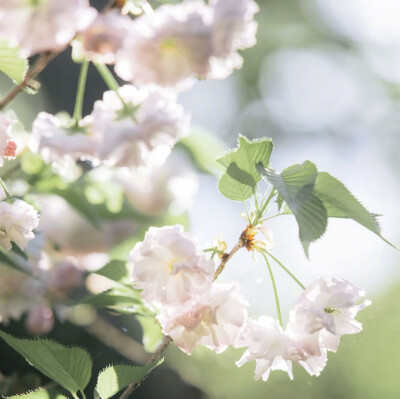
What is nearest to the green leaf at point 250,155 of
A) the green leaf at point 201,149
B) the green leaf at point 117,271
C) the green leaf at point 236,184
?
the green leaf at point 236,184

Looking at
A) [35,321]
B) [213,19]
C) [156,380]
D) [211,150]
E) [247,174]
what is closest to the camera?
[213,19]

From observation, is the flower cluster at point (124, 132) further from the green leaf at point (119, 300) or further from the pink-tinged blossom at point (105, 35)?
the green leaf at point (119, 300)

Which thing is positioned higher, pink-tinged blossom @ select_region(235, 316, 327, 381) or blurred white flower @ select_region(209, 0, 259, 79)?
blurred white flower @ select_region(209, 0, 259, 79)

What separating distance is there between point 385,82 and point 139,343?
395 centimetres

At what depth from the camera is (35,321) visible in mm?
1073

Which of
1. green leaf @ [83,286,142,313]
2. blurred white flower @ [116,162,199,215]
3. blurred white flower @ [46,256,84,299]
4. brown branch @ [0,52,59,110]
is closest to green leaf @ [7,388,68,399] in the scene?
green leaf @ [83,286,142,313]

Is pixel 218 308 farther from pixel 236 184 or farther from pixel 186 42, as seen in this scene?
pixel 186 42

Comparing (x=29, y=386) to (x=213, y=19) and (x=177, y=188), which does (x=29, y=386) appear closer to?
(x=177, y=188)

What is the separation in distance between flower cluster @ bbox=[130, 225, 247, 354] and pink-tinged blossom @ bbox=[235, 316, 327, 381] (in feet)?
0.08

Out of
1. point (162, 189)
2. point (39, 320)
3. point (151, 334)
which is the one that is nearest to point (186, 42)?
point (151, 334)

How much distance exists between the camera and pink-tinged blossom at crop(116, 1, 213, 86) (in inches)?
18.5

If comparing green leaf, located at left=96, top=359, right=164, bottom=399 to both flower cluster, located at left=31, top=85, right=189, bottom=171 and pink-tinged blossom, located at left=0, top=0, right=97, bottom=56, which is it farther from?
pink-tinged blossom, located at left=0, top=0, right=97, bottom=56

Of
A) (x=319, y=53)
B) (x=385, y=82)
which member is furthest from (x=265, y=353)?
(x=319, y=53)

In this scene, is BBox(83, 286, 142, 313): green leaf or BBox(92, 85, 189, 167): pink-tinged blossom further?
BBox(83, 286, 142, 313): green leaf
